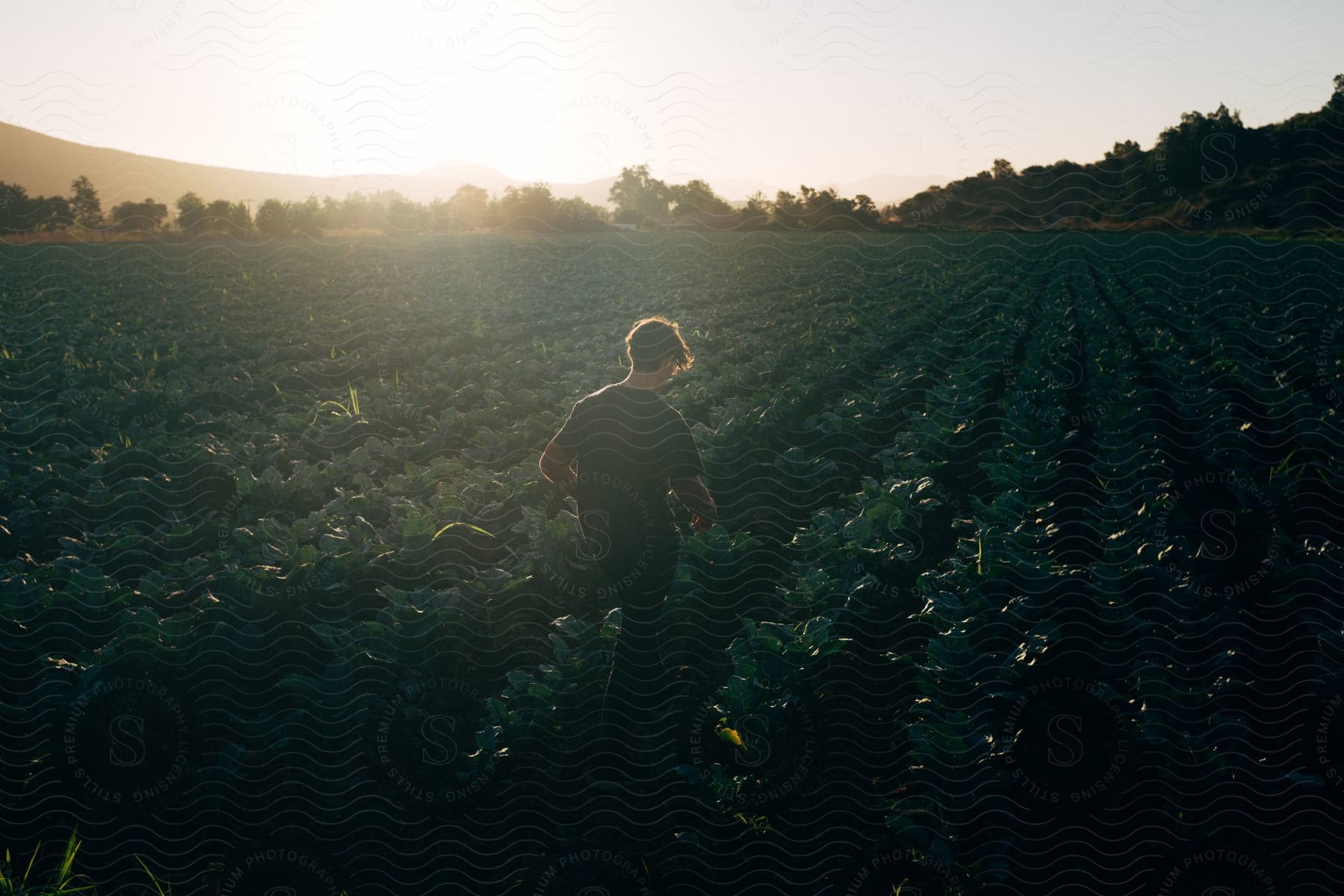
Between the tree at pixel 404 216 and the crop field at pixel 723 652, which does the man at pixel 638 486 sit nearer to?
Result: the crop field at pixel 723 652

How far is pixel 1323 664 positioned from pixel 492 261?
33453mm

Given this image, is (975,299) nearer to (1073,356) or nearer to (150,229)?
(1073,356)

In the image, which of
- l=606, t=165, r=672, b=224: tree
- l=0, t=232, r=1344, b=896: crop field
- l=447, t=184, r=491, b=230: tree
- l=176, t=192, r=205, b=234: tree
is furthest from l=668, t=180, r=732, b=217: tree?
l=0, t=232, r=1344, b=896: crop field

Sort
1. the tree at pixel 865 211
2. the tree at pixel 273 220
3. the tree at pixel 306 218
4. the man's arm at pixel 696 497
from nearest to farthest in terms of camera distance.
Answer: the man's arm at pixel 696 497, the tree at pixel 865 211, the tree at pixel 273 220, the tree at pixel 306 218

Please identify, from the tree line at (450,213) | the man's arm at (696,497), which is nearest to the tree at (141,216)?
the tree line at (450,213)

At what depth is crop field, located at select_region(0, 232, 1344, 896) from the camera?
3.70 metres

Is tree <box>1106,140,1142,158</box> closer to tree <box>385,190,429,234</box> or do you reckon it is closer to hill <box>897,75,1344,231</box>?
hill <box>897,75,1344,231</box>

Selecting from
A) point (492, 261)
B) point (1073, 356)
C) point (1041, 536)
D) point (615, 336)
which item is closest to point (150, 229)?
point (492, 261)

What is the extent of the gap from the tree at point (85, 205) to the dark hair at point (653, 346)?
48.6 m

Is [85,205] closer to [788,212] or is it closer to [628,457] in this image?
[788,212]

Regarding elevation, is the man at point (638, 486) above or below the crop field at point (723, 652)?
above

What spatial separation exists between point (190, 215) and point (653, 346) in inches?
2094

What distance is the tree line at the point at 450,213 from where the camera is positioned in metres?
41.9

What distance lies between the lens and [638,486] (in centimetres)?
447
